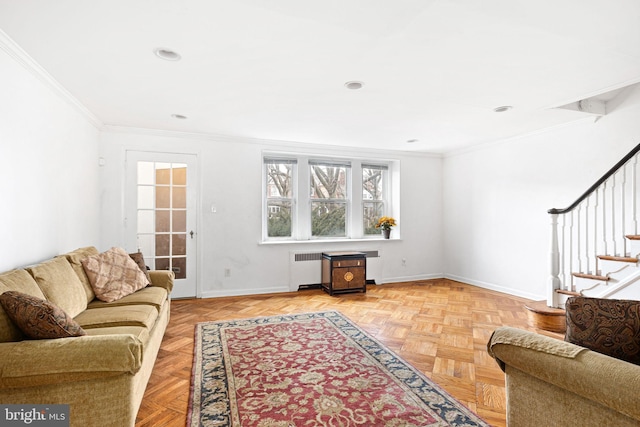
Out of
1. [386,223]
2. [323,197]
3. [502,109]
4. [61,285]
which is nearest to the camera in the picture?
[61,285]

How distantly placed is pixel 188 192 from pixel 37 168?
6.87 ft

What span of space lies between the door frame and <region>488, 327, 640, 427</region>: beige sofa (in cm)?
409

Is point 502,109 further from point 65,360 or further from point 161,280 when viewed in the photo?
point 65,360

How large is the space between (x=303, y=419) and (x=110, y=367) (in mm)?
1055

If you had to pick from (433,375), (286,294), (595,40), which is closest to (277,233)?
(286,294)

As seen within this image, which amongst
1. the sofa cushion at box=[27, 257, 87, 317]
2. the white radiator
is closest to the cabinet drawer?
the white radiator

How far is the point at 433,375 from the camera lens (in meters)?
2.49

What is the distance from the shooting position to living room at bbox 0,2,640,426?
2.43 meters

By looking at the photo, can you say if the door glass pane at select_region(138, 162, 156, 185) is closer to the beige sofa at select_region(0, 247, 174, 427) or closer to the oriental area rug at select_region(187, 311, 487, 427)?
the oriental area rug at select_region(187, 311, 487, 427)

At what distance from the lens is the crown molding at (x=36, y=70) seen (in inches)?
88.8

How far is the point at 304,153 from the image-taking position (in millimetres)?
5473

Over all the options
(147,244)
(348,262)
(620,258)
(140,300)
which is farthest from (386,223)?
(140,300)

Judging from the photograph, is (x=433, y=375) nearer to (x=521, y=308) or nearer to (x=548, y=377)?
(x=548, y=377)

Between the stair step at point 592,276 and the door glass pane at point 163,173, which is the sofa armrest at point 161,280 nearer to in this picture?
the door glass pane at point 163,173
